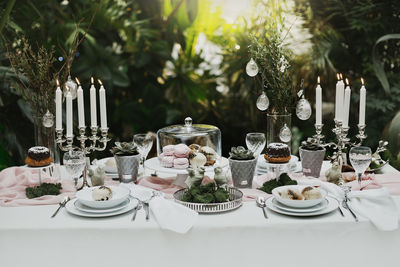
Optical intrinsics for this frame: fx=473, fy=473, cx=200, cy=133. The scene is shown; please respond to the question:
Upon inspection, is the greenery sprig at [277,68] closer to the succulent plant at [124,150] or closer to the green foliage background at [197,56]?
the succulent plant at [124,150]

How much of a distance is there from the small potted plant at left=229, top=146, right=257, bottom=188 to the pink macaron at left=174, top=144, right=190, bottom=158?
17 cm

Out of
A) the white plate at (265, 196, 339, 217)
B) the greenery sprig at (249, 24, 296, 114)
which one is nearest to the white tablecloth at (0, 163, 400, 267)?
the white plate at (265, 196, 339, 217)

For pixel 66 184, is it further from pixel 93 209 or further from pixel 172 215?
pixel 172 215

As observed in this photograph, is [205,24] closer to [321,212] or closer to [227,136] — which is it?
[227,136]

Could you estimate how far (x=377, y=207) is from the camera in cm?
157

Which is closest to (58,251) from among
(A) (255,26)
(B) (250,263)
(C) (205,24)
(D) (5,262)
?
(D) (5,262)

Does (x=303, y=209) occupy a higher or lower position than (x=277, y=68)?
lower

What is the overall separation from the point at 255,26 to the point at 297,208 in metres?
2.78

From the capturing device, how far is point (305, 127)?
4.40m

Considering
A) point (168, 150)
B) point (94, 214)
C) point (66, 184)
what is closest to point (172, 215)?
point (94, 214)

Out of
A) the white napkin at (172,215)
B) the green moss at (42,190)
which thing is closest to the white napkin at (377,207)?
the white napkin at (172,215)

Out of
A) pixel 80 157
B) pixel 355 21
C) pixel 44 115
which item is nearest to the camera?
pixel 80 157

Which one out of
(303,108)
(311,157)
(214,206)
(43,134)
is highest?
(303,108)

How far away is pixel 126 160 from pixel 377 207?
37.6 inches
